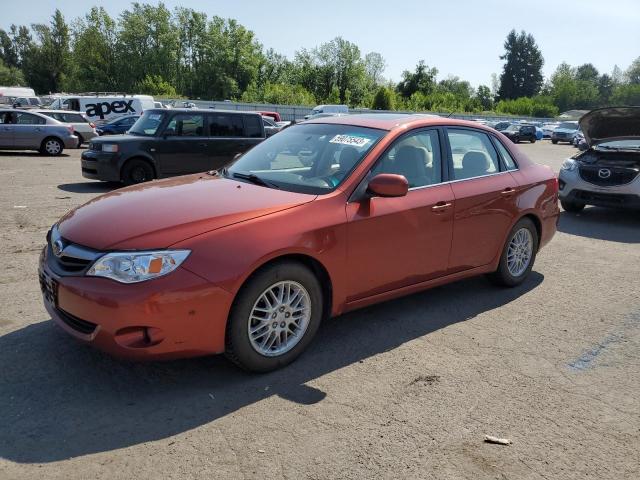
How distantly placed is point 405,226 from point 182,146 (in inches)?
324

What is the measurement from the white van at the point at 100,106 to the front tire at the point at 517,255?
81.2 ft

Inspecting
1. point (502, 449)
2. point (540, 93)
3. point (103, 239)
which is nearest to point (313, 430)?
point (502, 449)

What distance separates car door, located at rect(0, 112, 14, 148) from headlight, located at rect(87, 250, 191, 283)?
1731 centimetres

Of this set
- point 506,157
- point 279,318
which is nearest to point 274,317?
point 279,318

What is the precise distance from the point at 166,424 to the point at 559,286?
14.4 feet

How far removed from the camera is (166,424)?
9.96 feet

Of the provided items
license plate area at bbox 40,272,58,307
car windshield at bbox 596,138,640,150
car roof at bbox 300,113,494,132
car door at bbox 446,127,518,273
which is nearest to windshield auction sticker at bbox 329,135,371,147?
car roof at bbox 300,113,494,132

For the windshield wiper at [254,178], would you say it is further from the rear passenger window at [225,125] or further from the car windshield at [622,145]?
the car windshield at [622,145]

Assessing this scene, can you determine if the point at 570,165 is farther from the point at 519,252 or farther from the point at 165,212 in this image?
the point at 165,212

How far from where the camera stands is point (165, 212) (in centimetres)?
360

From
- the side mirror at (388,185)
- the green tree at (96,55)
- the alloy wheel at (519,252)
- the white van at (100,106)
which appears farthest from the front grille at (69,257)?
the green tree at (96,55)

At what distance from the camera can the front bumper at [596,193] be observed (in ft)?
29.7

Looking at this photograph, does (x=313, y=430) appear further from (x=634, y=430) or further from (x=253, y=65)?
Answer: (x=253, y=65)

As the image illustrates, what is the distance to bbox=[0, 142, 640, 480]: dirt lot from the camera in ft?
9.05
